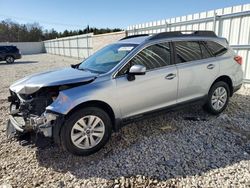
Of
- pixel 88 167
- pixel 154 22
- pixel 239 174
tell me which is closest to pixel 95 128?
pixel 88 167

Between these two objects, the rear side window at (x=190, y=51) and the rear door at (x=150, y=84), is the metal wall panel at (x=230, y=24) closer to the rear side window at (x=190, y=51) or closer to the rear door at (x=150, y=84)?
the rear side window at (x=190, y=51)

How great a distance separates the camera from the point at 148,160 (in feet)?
9.72

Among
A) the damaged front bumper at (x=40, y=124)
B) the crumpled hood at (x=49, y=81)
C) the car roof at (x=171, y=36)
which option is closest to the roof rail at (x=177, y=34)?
the car roof at (x=171, y=36)

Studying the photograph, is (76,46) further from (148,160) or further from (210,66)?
(148,160)

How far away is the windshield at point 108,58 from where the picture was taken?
3.43m

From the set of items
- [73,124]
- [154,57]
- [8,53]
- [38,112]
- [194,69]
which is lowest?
[73,124]

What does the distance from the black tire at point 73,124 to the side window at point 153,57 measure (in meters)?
0.73

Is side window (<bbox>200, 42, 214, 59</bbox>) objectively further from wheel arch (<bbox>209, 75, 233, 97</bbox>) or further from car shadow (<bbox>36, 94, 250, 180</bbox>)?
car shadow (<bbox>36, 94, 250, 180</bbox>)

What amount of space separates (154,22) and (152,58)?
257 inches

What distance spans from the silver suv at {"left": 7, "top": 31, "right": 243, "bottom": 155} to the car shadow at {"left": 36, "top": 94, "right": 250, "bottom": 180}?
0.95 ft

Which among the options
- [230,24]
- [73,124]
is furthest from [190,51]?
[230,24]

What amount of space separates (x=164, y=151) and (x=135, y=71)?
4.31 feet

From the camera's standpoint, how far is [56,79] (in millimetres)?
3082

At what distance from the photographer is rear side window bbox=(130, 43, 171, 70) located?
3408 mm
